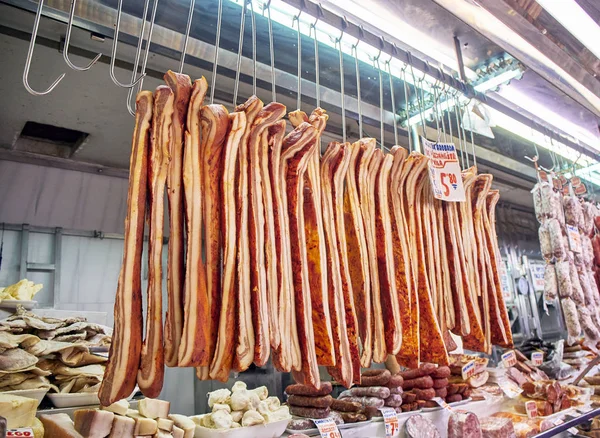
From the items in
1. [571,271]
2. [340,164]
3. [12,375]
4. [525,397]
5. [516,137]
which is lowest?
[525,397]

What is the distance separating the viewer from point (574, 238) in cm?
435

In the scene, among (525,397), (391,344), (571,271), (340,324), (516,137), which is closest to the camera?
(340,324)

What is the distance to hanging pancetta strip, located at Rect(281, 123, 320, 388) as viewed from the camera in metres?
1.63

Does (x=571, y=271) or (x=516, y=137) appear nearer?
(x=571, y=271)

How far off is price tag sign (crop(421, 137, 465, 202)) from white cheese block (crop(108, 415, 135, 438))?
6.30 ft

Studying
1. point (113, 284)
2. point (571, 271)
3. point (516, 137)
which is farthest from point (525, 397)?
point (113, 284)

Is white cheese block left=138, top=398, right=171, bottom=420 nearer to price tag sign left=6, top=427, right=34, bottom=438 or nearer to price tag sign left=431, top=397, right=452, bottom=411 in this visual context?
price tag sign left=6, top=427, right=34, bottom=438

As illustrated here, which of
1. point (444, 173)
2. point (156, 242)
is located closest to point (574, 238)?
point (444, 173)

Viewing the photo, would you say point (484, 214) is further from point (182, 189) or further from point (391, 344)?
point (182, 189)

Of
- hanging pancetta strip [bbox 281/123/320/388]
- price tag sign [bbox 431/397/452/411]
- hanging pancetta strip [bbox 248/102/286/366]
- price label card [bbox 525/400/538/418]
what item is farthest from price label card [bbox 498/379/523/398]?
hanging pancetta strip [bbox 248/102/286/366]

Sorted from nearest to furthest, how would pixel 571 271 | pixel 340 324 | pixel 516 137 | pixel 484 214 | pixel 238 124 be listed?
pixel 238 124
pixel 340 324
pixel 484 214
pixel 571 271
pixel 516 137

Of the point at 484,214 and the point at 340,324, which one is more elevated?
A: the point at 484,214

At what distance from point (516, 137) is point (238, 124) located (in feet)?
16.2

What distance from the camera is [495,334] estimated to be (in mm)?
2514
